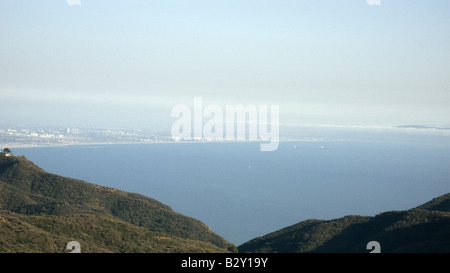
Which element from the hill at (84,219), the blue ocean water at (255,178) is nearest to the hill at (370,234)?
the hill at (84,219)

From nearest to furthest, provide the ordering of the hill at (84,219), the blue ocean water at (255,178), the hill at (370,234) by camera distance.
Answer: the hill at (84,219), the hill at (370,234), the blue ocean water at (255,178)

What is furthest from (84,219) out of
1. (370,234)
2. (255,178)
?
(255,178)

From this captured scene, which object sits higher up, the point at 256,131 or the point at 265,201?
the point at 256,131

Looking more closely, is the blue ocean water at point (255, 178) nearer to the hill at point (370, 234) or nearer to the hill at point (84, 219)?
the hill at point (84, 219)

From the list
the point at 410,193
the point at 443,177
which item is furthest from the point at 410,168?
the point at 410,193

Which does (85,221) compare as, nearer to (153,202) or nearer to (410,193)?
(153,202)

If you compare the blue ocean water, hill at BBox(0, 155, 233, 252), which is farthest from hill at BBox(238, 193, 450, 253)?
the blue ocean water
